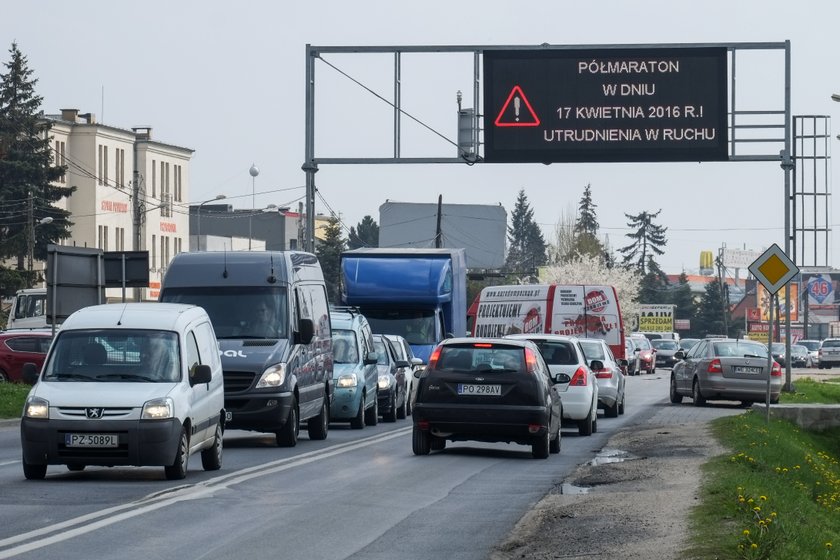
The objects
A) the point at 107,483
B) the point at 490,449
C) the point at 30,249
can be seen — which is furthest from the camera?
the point at 30,249

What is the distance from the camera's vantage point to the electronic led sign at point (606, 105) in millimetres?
33594

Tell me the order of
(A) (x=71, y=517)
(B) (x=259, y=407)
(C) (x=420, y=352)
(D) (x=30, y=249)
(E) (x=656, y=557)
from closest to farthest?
(E) (x=656, y=557) → (A) (x=71, y=517) → (B) (x=259, y=407) → (C) (x=420, y=352) → (D) (x=30, y=249)

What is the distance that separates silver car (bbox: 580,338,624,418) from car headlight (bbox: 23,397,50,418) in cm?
1649

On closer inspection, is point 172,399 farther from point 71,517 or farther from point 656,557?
point 656,557

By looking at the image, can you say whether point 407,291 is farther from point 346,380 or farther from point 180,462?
point 180,462

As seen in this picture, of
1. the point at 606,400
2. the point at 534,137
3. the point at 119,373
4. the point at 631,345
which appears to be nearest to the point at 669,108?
the point at 534,137

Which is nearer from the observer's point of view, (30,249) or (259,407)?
(259,407)

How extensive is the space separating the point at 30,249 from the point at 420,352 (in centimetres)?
4101

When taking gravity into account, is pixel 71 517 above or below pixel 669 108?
→ below

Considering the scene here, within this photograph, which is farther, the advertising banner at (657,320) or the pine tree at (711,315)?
the pine tree at (711,315)

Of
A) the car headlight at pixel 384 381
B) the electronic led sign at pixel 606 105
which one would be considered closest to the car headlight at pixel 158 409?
the car headlight at pixel 384 381

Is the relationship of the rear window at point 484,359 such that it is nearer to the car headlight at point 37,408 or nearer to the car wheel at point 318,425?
the car wheel at point 318,425

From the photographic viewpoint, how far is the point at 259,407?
21344 millimetres

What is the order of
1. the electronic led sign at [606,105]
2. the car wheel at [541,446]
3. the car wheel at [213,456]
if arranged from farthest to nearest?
1. the electronic led sign at [606,105]
2. the car wheel at [541,446]
3. the car wheel at [213,456]
